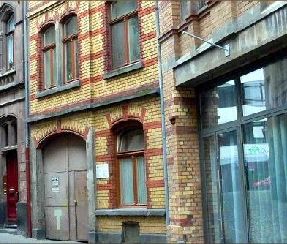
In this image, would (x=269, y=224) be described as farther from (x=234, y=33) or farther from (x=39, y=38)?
(x=39, y=38)

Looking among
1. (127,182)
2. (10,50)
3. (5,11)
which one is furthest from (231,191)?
(5,11)

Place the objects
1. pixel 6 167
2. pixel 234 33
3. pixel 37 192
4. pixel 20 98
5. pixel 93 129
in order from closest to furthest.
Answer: pixel 234 33, pixel 93 129, pixel 37 192, pixel 20 98, pixel 6 167

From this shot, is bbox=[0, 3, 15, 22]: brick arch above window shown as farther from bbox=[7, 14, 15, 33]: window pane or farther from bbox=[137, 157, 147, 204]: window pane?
bbox=[137, 157, 147, 204]: window pane

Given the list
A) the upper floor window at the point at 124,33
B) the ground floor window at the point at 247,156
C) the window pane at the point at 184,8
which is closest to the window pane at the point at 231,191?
the ground floor window at the point at 247,156

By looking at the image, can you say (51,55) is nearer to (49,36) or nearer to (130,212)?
(49,36)

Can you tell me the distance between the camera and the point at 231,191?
10.8 m

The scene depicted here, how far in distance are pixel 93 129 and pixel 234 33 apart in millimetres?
5880

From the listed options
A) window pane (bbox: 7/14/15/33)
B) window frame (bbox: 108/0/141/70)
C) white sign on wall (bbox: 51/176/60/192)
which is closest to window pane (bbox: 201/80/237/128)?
window frame (bbox: 108/0/141/70)

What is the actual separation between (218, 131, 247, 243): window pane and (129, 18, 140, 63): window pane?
354 cm

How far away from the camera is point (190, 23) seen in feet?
36.2

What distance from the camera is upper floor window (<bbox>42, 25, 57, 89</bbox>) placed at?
52.6 ft

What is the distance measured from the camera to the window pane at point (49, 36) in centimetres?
1619

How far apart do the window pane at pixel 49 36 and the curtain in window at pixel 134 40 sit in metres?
3.35

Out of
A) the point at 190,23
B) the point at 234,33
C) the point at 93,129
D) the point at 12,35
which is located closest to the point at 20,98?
the point at 12,35
